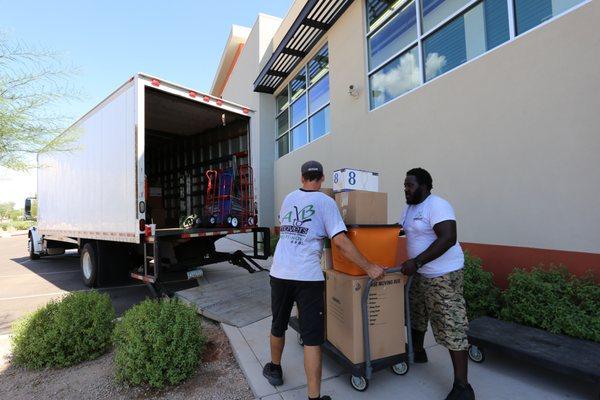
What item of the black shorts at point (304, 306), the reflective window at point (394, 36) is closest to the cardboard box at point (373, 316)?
the black shorts at point (304, 306)

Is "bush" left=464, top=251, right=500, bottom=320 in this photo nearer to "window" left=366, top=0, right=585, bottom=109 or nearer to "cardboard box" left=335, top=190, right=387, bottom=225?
"cardboard box" left=335, top=190, right=387, bottom=225

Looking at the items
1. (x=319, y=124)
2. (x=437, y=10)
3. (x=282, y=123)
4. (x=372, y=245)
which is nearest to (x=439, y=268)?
(x=372, y=245)

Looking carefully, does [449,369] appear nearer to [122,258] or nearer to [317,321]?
[317,321]

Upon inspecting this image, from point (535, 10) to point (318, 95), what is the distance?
615cm

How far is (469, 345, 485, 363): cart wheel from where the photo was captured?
122 inches

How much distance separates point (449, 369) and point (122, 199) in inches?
196

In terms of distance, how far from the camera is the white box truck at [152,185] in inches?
208

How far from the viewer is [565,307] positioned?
3156 mm

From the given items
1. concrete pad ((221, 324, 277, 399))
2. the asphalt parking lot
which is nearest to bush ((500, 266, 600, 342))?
concrete pad ((221, 324, 277, 399))

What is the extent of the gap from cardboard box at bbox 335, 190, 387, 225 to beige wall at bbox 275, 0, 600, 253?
83.7 inches

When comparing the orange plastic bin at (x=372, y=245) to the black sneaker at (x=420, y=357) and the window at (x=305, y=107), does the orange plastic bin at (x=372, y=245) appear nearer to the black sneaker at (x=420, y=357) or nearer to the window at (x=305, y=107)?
the black sneaker at (x=420, y=357)

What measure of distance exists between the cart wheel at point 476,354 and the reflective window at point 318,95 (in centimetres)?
724

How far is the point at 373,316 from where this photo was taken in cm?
274

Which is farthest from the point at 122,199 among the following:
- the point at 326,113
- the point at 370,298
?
the point at 326,113
